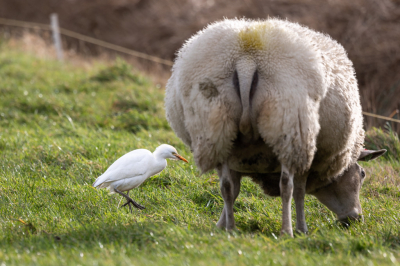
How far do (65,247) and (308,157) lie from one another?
1.83m

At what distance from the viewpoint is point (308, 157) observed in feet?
11.2

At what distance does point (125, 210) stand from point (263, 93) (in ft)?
5.89

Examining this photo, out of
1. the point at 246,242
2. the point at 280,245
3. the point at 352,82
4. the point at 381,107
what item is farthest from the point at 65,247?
the point at 381,107

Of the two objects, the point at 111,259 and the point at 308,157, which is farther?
the point at 308,157

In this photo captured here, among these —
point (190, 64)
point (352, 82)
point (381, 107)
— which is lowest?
point (381, 107)

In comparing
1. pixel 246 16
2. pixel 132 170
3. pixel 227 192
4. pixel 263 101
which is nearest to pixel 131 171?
pixel 132 170

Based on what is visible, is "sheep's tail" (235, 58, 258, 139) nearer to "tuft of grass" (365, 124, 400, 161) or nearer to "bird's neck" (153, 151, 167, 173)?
"bird's neck" (153, 151, 167, 173)

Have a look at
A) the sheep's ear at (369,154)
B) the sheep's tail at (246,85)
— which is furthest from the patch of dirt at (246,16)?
the sheep's tail at (246,85)

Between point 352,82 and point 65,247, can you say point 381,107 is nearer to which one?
point 352,82

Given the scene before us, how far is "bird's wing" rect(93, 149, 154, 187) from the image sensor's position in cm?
444

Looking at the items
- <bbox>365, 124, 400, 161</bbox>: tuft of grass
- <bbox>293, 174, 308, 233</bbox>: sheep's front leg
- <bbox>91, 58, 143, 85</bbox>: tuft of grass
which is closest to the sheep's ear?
<bbox>293, 174, 308, 233</bbox>: sheep's front leg

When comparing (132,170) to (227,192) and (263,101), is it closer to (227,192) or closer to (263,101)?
(227,192)

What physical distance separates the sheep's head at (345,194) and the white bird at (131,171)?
1.55 meters

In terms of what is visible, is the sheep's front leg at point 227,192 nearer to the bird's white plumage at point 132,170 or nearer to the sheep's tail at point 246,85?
the sheep's tail at point 246,85
